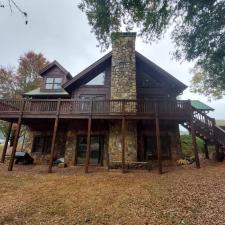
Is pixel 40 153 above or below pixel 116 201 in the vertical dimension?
above

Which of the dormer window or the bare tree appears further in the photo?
the dormer window

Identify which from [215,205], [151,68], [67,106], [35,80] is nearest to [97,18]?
[67,106]

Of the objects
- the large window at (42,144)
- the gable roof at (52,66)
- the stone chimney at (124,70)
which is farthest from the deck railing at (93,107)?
the gable roof at (52,66)

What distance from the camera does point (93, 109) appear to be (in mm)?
13992

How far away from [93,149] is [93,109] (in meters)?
3.89

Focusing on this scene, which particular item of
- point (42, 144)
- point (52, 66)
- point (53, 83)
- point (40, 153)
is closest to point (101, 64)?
point (53, 83)

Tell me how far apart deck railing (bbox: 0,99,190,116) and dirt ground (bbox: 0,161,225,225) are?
15.6 feet

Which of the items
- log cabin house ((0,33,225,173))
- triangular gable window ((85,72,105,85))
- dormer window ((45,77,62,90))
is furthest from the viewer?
dormer window ((45,77,62,90))

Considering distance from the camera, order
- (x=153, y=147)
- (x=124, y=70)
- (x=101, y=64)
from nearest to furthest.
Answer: (x=153, y=147) < (x=124, y=70) < (x=101, y=64)

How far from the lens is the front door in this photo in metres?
15.7

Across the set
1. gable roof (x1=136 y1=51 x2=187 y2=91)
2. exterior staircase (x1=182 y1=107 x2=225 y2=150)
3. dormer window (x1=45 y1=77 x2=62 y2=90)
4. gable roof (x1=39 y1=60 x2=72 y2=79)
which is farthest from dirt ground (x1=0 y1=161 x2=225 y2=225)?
gable roof (x1=39 y1=60 x2=72 y2=79)

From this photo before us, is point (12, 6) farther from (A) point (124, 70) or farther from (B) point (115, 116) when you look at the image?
(A) point (124, 70)

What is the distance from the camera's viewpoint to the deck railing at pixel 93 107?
42.5 ft

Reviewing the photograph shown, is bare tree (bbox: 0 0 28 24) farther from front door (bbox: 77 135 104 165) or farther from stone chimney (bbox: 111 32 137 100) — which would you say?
front door (bbox: 77 135 104 165)
